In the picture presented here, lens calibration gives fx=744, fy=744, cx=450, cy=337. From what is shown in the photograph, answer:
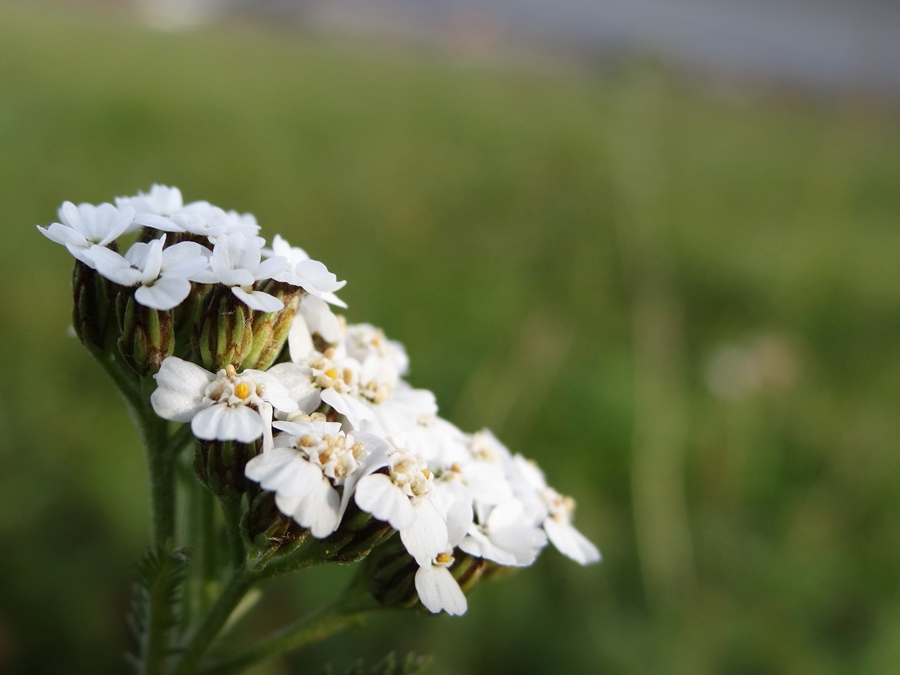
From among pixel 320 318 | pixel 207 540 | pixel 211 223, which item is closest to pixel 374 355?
pixel 320 318

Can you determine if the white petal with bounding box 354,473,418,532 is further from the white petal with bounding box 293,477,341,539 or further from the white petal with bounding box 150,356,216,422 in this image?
the white petal with bounding box 150,356,216,422

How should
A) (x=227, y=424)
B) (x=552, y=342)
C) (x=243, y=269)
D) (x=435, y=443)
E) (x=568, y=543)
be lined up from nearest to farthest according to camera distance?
(x=227, y=424) → (x=243, y=269) → (x=435, y=443) → (x=568, y=543) → (x=552, y=342)

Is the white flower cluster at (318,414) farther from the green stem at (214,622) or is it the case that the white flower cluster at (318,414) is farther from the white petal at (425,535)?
the green stem at (214,622)

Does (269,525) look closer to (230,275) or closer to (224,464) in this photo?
(224,464)

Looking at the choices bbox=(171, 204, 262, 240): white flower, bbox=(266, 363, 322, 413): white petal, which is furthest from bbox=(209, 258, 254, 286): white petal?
bbox=(266, 363, 322, 413): white petal

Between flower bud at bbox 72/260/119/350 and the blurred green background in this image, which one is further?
the blurred green background

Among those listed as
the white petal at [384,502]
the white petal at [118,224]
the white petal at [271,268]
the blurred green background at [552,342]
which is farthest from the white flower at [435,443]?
the blurred green background at [552,342]

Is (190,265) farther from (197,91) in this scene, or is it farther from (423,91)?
(423,91)

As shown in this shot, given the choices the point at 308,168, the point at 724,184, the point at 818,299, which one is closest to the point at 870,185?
the point at 724,184
